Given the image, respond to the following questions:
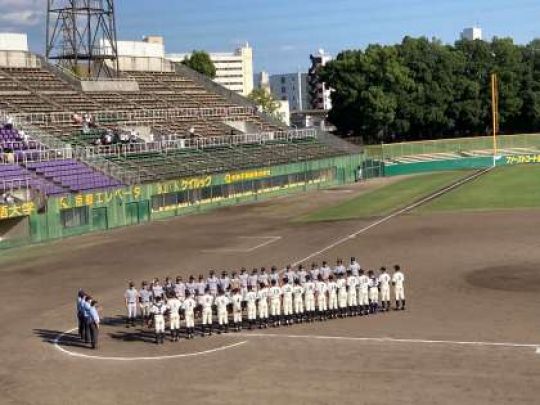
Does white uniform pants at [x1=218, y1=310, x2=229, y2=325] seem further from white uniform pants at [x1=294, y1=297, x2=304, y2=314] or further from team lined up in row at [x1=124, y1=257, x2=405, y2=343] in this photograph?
white uniform pants at [x1=294, y1=297, x2=304, y2=314]

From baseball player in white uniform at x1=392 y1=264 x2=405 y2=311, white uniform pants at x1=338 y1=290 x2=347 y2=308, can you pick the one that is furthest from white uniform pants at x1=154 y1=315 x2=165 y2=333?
baseball player in white uniform at x1=392 y1=264 x2=405 y2=311

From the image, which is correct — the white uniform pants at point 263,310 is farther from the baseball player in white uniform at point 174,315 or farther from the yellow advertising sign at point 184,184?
the yellow advertising sign at point 184,184

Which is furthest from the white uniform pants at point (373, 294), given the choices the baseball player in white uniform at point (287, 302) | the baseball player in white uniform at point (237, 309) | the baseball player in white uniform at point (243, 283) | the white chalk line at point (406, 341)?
the baseball player in white uniform at point (237, 309)

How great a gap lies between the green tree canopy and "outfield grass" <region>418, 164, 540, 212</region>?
97.1ft

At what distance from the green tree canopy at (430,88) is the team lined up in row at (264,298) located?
81098mm

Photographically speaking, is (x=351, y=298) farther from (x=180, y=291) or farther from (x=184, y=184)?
(x=184, y=184)

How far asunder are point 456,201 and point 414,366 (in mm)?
40835

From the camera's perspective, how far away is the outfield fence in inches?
3784

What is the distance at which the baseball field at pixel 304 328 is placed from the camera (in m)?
19.5

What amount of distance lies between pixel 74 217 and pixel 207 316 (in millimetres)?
28509

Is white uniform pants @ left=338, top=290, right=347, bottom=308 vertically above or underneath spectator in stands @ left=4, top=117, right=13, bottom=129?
underneath

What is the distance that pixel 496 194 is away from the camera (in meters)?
63.3

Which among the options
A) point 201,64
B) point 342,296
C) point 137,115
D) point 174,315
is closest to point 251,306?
point 174,315

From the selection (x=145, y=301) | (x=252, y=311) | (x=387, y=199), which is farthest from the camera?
(x=387, y=199)
